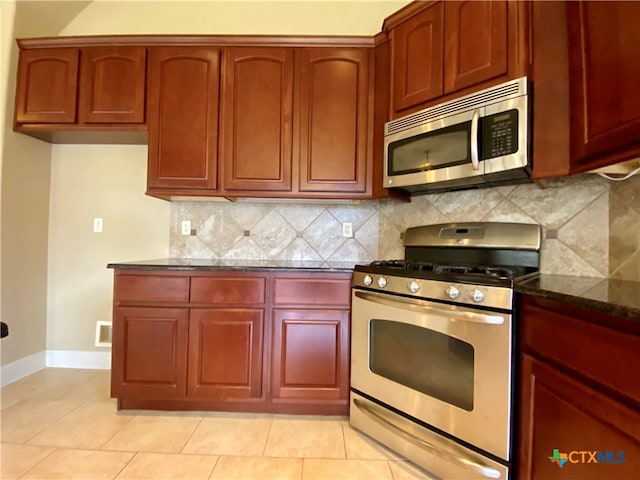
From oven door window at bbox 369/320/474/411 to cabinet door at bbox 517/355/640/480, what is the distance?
0.76 feet

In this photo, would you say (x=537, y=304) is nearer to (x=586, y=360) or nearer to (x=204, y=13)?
(x=586, y=360)

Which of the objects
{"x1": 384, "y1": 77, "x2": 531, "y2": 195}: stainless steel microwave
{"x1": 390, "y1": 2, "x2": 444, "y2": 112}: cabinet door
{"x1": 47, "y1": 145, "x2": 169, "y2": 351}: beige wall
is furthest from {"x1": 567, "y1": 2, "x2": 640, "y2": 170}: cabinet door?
{"x1": 47, "y1": 145, "x2": 169, "y2": 351}: beige wall

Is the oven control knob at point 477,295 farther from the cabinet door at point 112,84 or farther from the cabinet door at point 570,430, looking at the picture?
the cabinet door at point 112,84

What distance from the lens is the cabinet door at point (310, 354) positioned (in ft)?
6.30

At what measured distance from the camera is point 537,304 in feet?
3.78

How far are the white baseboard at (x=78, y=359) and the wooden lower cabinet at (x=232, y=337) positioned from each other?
833 mm

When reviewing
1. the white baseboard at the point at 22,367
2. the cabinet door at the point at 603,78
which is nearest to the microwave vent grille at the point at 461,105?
the cabinet door at the point at 603,78

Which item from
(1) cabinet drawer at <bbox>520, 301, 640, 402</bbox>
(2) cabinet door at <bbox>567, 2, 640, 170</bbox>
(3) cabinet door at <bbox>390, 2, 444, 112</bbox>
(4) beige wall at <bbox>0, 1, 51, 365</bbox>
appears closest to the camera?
(1) cabinet drawer at <bbox>520, 301, 640, 402</bbox>

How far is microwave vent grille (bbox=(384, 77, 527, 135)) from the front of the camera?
4.91 ft

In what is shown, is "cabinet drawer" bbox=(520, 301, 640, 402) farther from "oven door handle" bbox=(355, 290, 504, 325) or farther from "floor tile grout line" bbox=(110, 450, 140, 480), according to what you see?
"floor tile grout line" bbox=(110, 450, 140, 480)

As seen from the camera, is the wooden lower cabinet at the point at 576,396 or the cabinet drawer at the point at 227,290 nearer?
the wooden lower cabinet at the point at 576,396

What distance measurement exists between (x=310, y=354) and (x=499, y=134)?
1498 millimetres

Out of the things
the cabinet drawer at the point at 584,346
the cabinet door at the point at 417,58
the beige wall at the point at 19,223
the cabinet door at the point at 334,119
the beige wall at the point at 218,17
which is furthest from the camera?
the beige wall at the point at 218,17

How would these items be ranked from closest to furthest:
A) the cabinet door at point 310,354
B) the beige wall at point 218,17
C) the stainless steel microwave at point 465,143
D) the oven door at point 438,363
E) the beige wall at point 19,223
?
the oven door at point 438,363 < the stainless steel microwave at point 465,143 < the cabinet door at point 310,354 < the beige wall at point 19,223 < the beige wall at point 218,17
